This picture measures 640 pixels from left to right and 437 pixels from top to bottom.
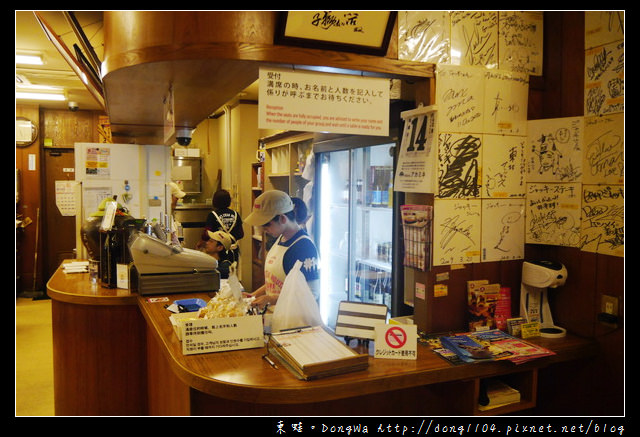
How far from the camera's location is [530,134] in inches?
105

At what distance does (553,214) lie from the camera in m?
2.61

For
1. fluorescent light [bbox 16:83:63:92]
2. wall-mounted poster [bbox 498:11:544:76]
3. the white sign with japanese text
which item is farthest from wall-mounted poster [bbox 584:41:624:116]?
fluorescent light [bbox 16:83:63:92]

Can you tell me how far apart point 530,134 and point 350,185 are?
1493mm

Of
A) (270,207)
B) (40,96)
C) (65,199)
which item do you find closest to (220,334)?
(270,207)

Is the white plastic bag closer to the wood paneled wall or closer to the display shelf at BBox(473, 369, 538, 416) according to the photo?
the display shelf at BBox(473, 369, 538, 416)

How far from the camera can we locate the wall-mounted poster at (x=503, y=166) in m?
2.58

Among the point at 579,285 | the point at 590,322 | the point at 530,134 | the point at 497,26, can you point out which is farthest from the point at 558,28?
the point at 590,322

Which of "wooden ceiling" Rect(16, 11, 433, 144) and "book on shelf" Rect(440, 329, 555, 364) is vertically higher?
"wooden ceiling" Rect(16, 11, 433, 144)

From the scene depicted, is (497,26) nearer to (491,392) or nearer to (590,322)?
(590,322)

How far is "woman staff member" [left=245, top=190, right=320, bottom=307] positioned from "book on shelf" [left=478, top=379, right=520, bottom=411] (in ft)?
3.40

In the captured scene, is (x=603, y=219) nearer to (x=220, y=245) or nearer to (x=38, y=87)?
(x=220, y=245)

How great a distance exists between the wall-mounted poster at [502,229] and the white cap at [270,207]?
3.67 ft

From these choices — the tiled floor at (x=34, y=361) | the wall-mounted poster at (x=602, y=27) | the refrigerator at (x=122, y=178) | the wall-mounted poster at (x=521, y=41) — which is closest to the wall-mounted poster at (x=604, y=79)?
the wall-mounted poster at (x=602, y=27)

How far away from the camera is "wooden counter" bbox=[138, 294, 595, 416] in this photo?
1818 mm
